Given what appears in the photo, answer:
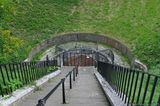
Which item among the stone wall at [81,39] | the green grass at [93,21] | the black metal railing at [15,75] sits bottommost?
the black metal railing at [15,75]

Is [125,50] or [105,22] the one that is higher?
[105,22]

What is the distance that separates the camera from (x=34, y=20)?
120ft

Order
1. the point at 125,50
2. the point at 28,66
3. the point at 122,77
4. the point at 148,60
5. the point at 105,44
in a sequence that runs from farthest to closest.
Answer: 1. the point at 105,44
2. the point at 125,50
3. the point at 148,60
4. the point at 28,66
5. the point at 122,77

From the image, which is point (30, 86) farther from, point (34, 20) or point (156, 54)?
point (34, 20)

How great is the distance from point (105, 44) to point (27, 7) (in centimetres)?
978

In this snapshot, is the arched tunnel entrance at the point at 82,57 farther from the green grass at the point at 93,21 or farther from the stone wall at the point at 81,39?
the green grass at the point at 93,21

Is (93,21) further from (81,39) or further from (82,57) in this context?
(82,57)

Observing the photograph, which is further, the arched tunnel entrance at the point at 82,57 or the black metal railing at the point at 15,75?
the arched tunnel entrance at the point at 82,57

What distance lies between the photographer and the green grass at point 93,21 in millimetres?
32938

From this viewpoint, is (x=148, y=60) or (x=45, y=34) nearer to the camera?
(x=148, y=60)

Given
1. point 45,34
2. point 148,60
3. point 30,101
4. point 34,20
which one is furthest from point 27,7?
point 30,101

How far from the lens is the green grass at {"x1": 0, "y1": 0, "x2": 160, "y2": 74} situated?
3294 cm

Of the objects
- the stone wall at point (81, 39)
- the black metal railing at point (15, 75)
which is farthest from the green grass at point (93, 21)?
the black metal railing at point (15, 75)

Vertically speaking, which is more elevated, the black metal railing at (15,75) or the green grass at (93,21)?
the green grass at (93,21)
